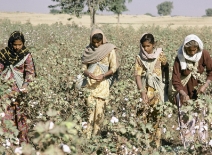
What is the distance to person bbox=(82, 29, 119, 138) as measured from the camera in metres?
4.42

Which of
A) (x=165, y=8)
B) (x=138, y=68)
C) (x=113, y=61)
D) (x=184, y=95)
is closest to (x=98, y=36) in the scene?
(x=113, y=61)

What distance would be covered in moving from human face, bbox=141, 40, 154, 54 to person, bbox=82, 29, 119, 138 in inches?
20.6

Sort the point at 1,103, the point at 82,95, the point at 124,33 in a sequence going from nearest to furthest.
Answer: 1. the point at 1,103
2. the point at 82,95
3. the point at 124,33

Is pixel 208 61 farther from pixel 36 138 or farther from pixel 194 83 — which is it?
pixel 36 138

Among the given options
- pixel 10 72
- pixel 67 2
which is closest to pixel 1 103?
pixel 10 72

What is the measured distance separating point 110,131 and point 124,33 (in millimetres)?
13269

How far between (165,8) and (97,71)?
10981 cm

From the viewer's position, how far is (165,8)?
11162cm

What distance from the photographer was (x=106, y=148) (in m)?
2.76

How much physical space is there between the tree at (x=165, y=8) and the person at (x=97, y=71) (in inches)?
4310

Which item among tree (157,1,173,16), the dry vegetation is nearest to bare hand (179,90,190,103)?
the dry vegetation

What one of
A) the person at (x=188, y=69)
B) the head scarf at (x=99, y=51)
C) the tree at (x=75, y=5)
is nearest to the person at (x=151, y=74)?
the person at (x=188, y=69)

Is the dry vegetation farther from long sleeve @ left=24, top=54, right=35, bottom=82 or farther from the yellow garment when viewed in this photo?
long sleeve @ left=24, top=54, right=35, bottom=82

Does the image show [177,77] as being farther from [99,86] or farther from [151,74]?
[99,86]
